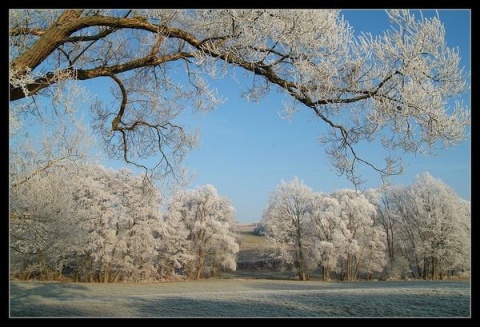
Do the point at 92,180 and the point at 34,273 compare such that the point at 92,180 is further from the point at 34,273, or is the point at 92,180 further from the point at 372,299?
the point at 372,299

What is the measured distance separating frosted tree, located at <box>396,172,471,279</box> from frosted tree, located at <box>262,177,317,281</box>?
6.13 meters

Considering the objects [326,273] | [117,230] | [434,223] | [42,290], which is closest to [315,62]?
[42,290]

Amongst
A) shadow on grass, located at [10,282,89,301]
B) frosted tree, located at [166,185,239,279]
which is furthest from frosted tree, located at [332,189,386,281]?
shadow on grass, located at [10,282,89,301]

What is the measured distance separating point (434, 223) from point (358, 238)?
6.28 metres

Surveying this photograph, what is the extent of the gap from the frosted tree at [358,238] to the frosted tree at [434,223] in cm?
233

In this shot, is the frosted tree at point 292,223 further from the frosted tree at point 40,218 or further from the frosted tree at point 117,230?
the frosted tree at point 40,218

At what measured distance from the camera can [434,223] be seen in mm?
19953

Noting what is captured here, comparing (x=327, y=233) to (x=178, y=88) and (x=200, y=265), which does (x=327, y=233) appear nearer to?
(x=200, y=265)

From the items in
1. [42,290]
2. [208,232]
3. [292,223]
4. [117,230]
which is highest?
[292,223]

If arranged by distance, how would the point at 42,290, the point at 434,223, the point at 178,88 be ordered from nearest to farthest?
the point at 178,88
the point at 42,290
the point at 434,223

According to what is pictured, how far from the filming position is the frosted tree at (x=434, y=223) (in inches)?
701

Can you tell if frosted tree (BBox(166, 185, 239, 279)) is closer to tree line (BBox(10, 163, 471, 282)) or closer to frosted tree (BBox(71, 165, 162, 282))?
tree line (BBox(10, 163, 471, 282))

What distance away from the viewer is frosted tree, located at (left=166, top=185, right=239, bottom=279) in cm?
2761

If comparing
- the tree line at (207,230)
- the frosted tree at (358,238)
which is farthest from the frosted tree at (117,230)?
the frosted tree at (358,238)
